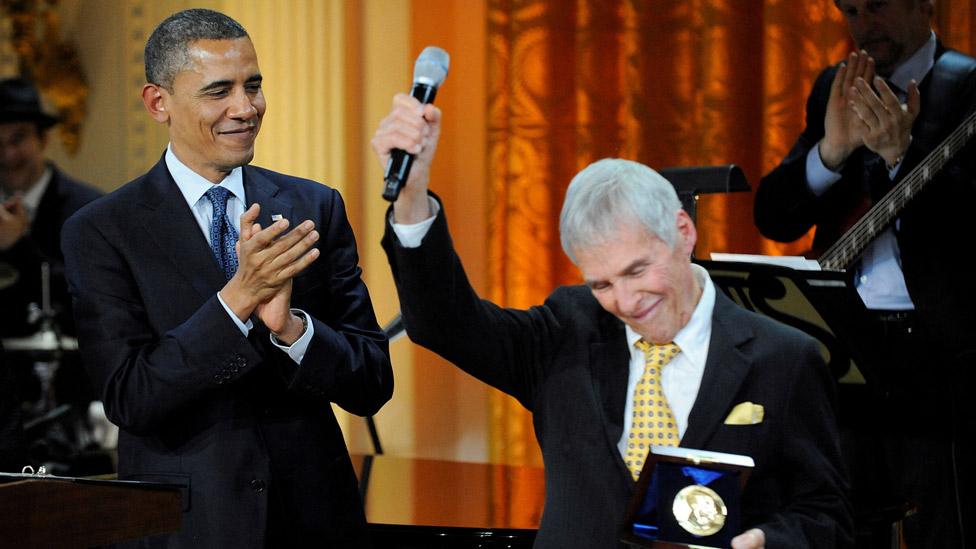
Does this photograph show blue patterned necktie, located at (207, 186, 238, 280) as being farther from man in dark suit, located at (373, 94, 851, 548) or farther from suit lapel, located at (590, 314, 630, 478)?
suit lapel, located at (590, 314, 630, 478)

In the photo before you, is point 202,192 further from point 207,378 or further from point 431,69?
point 431,69

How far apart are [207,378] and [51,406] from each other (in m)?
3.20

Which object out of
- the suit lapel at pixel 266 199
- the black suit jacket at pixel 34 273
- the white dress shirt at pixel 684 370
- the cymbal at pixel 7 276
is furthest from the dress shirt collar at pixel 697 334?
the cymbal at pixel 7 276

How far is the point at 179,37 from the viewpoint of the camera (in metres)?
2.11

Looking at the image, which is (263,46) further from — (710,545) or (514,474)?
(710,545)

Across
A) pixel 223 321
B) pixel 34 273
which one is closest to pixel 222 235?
pixel 223 321

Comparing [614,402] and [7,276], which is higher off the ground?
[7,276]

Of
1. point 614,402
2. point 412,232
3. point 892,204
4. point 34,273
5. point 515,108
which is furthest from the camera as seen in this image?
point 34,273

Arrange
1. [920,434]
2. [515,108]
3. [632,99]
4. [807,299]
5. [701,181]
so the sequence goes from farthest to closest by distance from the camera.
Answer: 1. [515,108]
2. [632,99]
3. [920,434]
4. [701,181]
5. [807,299]

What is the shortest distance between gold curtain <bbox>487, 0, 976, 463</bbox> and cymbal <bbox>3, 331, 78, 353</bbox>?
5.78ft

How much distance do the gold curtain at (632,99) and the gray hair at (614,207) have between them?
2499mm

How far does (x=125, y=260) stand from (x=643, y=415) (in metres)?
0.93

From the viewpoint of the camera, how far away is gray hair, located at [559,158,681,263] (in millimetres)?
1658

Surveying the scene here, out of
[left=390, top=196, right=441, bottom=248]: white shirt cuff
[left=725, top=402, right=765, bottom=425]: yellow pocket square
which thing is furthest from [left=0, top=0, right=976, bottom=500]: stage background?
[left=390, top=196, right=441, bottom=248]: white shirt cuff
